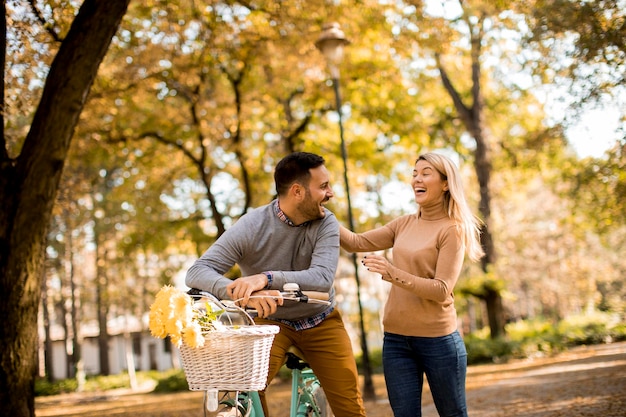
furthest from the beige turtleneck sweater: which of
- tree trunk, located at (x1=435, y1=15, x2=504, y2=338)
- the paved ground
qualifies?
tree trunk, located at (x1=435, y1=15, x2=504, y2=338)

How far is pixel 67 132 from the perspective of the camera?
750 cm

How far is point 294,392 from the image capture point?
4141 mm

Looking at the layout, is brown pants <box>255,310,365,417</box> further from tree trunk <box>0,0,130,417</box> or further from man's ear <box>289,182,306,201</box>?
tree trunk <box>0,0,130,417</box>

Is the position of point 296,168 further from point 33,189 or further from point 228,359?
point 33,189

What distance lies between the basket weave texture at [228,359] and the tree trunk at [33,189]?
5.26 m

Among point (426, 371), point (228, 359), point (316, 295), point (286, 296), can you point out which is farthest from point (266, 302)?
point (426, 371)

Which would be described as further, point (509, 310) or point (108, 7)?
point (509, 310)

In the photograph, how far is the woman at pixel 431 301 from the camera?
12.4 ft

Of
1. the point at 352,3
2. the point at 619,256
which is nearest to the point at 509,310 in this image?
the point at 619,256

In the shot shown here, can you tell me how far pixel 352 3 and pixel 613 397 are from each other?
8.73 meters

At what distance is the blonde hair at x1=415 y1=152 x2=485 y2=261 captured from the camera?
3.87 metres

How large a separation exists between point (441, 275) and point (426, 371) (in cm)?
60

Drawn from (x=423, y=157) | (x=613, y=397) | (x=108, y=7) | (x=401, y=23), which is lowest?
(x=613, y=397)

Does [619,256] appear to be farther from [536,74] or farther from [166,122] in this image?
[166,122]
